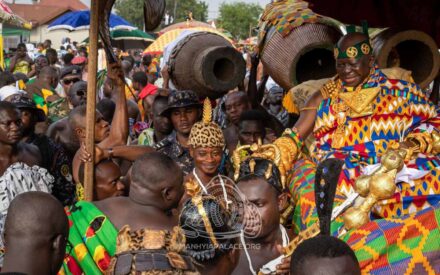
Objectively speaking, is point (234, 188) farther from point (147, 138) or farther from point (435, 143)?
point (147, 138)

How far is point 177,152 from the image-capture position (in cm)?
547

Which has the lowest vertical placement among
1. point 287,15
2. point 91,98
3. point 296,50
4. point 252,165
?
point 252,165

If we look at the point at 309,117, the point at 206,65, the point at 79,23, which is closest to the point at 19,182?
the point at 206,65

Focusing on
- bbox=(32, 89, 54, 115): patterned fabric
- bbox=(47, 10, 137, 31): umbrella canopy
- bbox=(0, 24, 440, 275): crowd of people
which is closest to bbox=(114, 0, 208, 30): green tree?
bbox=(47, 10, 137, 31): umbrella canopy

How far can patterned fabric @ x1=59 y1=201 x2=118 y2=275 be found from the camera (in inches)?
136

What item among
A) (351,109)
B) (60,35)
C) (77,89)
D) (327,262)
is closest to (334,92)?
(351,109)

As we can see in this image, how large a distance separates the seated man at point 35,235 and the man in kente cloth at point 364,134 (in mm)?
1924

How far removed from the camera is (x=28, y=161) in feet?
15.8

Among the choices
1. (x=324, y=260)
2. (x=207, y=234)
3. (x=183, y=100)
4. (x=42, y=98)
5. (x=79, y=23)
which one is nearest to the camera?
(x=324, y=260)

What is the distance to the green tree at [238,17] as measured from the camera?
48.4 metres

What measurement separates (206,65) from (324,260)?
339 centimetres

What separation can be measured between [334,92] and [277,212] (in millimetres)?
1499

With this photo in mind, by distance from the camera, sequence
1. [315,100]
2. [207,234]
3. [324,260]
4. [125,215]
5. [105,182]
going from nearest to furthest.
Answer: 1. [324,260]
2. [207,234]
3. [125,215]
4. [105,182]
5. [315,100]

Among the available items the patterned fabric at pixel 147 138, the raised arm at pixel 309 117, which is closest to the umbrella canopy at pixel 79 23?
the patterned fabric at pixel 147 138
